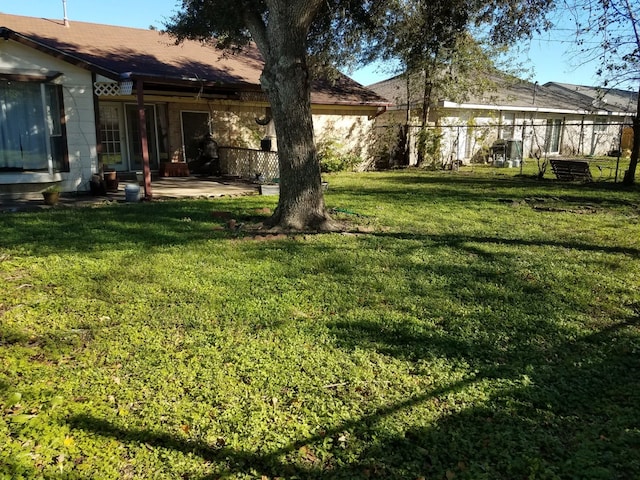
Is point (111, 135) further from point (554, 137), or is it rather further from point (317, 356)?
point (554, 137)

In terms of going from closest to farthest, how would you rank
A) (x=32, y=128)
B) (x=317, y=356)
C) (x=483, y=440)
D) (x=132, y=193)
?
(x=483, y=440) < (x=317, y=356) < (x=132, y=193) < (x=32, y=128)

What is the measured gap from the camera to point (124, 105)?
49.6ft

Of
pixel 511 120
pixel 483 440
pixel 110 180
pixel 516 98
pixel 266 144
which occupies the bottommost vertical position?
pixel 483 440

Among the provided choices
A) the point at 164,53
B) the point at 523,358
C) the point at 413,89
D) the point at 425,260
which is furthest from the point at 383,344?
the point at 413,89

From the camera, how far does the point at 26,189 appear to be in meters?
→ 10.9

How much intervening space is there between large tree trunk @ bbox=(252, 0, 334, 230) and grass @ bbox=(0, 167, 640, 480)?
77cm

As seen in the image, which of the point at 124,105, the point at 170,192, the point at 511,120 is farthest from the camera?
the point at 511,120

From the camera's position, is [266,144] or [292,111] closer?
[292,111]

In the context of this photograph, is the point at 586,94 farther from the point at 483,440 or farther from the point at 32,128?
the point at 483,440

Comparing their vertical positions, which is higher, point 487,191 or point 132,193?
point 132,193

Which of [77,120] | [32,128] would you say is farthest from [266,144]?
[32,128]

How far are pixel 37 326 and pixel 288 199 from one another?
4.22m

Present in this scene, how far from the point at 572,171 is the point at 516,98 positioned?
10.4 m

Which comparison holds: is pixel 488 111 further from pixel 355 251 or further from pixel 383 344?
pixel 383 344
